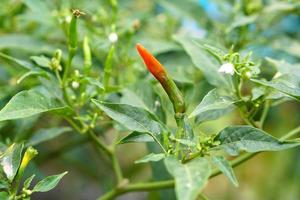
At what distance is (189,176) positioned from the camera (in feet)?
1.79

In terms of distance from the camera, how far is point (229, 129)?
671 mm

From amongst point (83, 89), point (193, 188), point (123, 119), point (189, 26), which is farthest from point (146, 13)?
point (193, 188)

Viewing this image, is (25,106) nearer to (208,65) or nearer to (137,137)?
(137,137)

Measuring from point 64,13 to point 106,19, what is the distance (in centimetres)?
9

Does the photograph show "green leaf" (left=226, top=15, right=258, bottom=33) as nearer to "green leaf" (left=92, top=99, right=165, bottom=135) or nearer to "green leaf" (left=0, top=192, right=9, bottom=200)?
"green leaf" (left=92, top=99, right=165, bottom=135)

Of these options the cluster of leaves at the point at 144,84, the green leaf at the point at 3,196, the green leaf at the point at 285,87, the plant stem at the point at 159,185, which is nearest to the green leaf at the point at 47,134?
the cluster of leaves at the point at 144,84

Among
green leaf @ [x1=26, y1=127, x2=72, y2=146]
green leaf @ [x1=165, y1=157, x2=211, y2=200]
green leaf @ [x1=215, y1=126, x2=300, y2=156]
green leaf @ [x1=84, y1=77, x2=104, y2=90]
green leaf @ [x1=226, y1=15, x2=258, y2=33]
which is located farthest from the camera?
green leaf @ [x1=226, y1=15, x2=258, y2=33]

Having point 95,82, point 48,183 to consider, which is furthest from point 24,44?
point 48,183

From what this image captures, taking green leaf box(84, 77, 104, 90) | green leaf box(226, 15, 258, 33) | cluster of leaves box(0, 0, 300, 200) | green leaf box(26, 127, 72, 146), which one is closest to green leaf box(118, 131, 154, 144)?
cluster of leaves box(0, 0, 300, 200)

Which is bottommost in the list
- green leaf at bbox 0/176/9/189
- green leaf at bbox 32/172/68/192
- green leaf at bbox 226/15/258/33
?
green leaf at bbox 32/172/68/192

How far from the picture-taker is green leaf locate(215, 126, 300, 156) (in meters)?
0.64

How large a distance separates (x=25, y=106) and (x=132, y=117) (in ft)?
0.43

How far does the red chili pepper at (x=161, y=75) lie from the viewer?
647 mm

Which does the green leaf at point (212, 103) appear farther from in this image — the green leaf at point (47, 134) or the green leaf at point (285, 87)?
the green leaf at point (47, 134)
